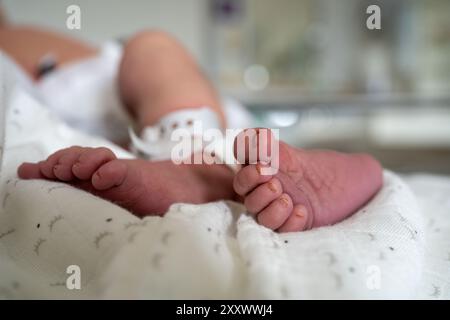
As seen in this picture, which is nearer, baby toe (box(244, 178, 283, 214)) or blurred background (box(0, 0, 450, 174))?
baby toe (box(244, 178, 283, 214))

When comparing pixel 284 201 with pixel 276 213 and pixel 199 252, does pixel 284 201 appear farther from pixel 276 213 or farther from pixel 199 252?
pixel 199 252

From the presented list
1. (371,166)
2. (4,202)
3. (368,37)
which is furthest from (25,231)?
(368,37)

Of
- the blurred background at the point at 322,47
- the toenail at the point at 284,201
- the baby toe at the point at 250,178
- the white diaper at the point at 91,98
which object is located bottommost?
the toenail at the point at 284,201

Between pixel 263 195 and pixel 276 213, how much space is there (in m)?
0.02

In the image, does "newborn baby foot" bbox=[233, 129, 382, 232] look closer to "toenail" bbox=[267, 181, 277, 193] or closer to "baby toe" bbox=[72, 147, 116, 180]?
"toenail" bbox=[267, 181, 277, 193]

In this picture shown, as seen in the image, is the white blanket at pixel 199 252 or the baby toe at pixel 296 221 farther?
the baby toe at pixel 296 221

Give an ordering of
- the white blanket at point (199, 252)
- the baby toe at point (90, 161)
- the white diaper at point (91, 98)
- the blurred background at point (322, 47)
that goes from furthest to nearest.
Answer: the blurred background at point (322, 47)
the white diaper at point (91, 98)
the baby toe at point (90, 161)
the white blanket at point (199, 252)

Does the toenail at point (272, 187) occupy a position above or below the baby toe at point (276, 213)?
above

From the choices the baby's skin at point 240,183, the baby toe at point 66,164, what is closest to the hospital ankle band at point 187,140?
the baby's skin at point 240,183

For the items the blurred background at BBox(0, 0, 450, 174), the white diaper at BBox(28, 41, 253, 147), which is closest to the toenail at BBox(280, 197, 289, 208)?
the white diaper at BBox(28, 41, 253, 147)

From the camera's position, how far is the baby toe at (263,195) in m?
0.41

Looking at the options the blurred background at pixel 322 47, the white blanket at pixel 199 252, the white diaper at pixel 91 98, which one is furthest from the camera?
the blurred background at pixel 322 47

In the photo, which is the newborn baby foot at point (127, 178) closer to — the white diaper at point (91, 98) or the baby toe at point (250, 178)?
the baby toe at point (250, 178)

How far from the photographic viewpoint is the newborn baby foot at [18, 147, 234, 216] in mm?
415
